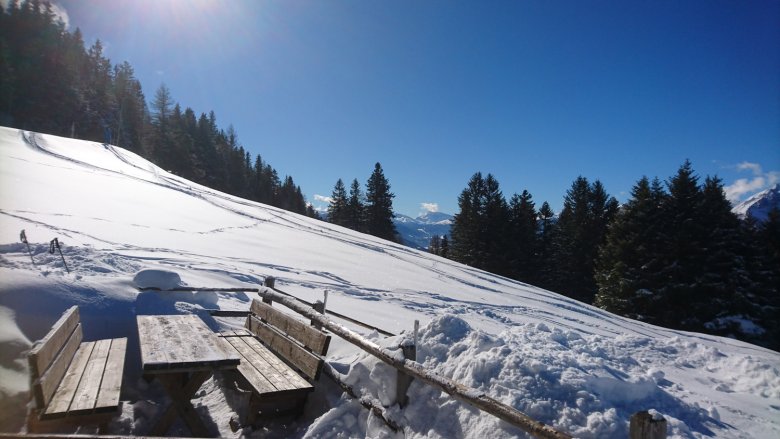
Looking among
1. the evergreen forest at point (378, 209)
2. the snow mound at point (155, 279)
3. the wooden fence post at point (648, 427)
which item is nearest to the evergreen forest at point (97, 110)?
the evergreen forest at point (378, 209)

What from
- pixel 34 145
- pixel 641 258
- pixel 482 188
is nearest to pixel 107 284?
pixel 641 258

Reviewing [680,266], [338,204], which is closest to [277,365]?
[680,266]

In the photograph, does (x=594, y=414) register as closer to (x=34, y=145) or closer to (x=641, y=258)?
(x=641, y=258)

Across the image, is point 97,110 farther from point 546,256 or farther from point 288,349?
point 288,349

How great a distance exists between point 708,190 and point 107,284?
3266 cm

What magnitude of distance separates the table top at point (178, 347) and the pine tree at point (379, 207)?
45.4 metres

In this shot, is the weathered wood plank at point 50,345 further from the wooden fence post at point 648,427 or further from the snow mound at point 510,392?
the wooden fence post at point 648,427

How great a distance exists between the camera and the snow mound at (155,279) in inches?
257

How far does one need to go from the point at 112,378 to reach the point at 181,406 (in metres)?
0.71

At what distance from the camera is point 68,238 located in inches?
392

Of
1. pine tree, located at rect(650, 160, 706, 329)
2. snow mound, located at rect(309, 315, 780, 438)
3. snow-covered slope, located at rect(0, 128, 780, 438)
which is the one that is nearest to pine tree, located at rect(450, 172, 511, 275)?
pine tree, located at rect(650, 160, 706, 329)

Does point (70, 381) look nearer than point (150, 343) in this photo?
Yes

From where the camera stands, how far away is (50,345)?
141 inches

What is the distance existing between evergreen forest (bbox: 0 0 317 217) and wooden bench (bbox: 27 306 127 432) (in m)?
47.8
